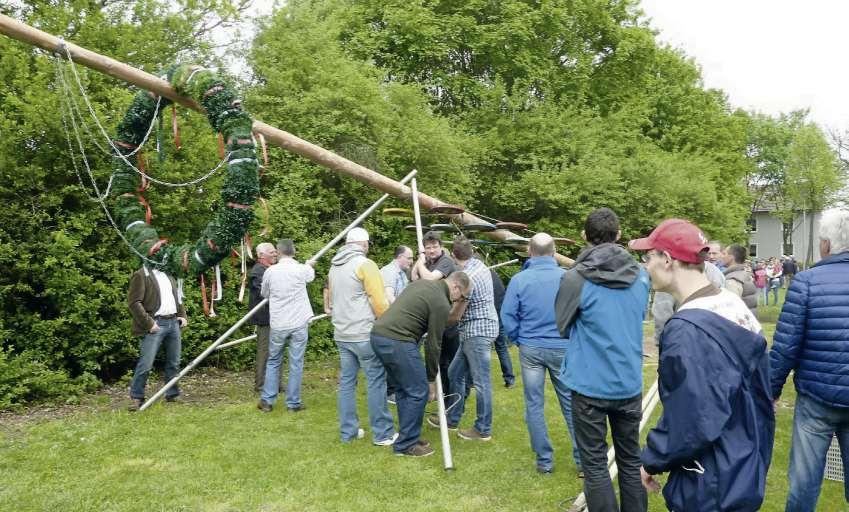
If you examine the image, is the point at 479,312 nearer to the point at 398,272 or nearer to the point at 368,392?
the point at 368,392

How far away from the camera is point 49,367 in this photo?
310 inches

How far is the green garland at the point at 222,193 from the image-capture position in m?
4.85

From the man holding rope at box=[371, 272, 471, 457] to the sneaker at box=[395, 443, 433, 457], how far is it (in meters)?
0.01

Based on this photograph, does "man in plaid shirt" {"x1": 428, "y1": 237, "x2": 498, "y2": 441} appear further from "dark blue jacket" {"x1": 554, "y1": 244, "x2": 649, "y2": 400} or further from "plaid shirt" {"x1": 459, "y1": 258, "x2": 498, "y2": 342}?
"dark blue jacket" {"x1": 554, "y1": 244, "x2": 649, "y2": 400}

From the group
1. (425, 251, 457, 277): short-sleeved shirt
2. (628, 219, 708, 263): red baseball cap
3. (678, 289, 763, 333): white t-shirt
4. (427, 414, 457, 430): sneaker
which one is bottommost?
(427, 414, 457, 430): sneaker

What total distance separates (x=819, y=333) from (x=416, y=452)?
356 cm

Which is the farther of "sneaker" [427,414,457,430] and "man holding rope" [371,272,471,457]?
"sneaker" [427,414,457,430]

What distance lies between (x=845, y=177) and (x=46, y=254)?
4167cm

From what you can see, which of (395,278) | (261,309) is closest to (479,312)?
(395,278)

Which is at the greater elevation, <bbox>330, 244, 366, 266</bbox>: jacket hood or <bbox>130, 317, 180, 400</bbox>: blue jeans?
<bbox>330, 244, 366, 266</bbox>: jacket hood

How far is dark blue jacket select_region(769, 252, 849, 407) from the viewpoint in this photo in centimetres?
344

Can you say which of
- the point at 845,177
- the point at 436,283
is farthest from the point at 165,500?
the point at 845,177

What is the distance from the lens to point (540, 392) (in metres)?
5.27

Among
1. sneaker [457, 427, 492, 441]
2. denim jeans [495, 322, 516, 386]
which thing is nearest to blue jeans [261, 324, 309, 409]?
sneaker [457, 427, 492, 441]
